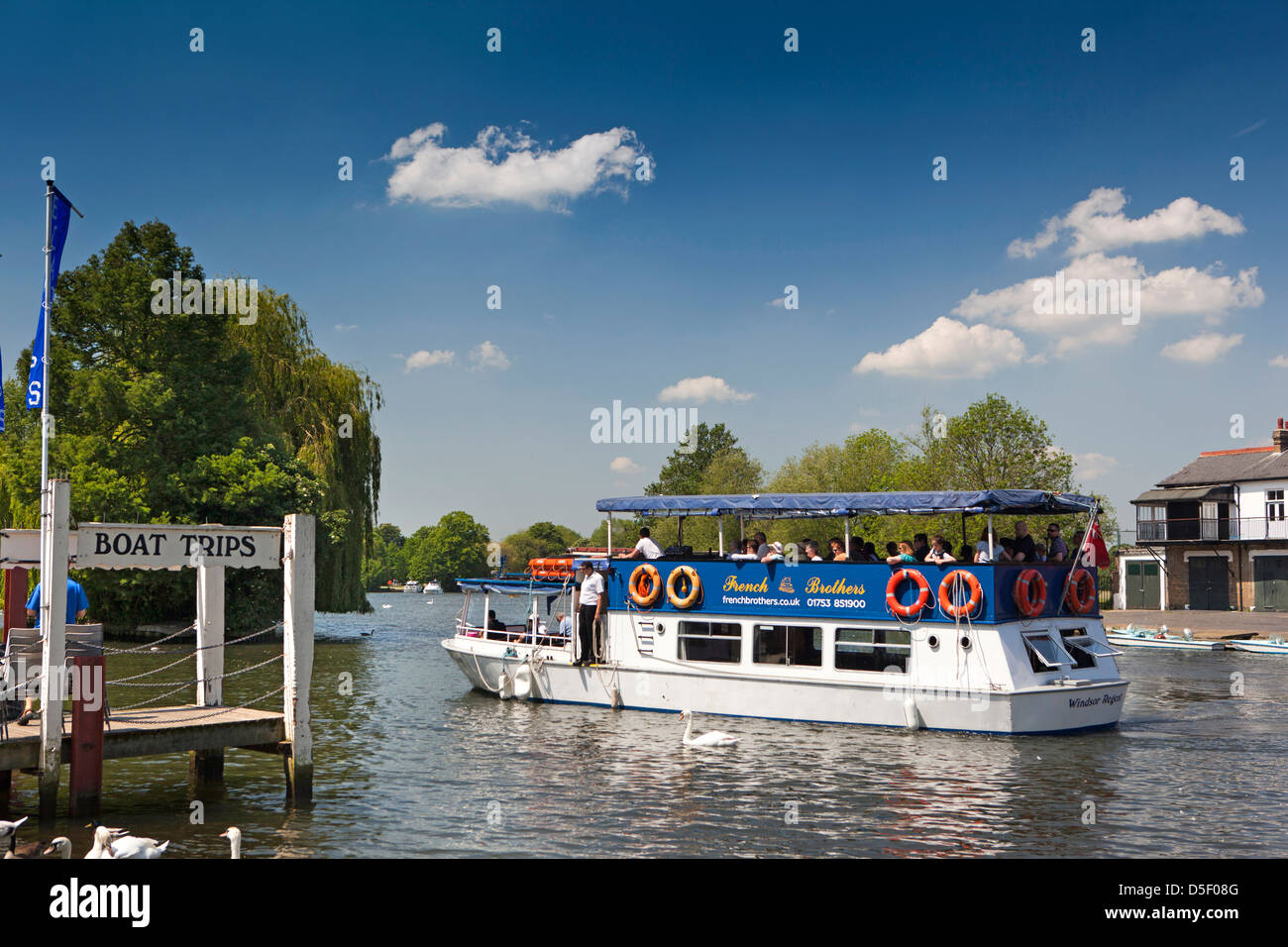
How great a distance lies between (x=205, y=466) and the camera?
4525 cm

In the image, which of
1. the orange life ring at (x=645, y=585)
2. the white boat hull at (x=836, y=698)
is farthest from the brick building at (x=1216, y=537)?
the orange life ring at (x=645, y=585)

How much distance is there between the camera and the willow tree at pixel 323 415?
50.1 meters

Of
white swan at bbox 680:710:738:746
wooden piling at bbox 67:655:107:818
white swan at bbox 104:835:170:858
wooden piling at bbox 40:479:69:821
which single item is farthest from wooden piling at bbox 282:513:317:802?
white swan at bbox 680:710:738:746

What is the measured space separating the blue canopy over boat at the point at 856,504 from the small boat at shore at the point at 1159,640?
25951 mm

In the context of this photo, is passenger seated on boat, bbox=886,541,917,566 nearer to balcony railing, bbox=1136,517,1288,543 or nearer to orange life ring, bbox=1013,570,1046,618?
orange life ring, bbox=1013,570,1046,618

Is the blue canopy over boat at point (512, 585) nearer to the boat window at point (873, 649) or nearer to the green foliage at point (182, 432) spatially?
the boat window at point (873, 649)

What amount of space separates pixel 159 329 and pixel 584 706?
31.0 m

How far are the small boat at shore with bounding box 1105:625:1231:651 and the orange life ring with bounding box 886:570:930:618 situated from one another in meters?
27.6

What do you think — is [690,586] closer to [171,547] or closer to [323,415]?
[171,547]

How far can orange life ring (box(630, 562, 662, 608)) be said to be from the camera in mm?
26875

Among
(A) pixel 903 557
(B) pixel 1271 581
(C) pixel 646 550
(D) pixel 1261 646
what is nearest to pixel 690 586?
(C) pixel 646 550
